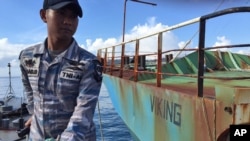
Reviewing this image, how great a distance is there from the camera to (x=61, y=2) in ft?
7.19

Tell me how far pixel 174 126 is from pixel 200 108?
3.27ft

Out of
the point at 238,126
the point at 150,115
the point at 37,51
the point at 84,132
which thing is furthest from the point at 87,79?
the point at 150,115

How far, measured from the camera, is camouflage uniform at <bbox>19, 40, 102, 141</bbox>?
214 cm

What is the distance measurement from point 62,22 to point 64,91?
464mm

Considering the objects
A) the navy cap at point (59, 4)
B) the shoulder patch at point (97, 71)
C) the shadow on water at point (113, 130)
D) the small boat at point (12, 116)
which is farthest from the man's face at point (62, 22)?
the small boat at point (12, 116)

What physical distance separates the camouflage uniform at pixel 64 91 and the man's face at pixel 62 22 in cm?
12

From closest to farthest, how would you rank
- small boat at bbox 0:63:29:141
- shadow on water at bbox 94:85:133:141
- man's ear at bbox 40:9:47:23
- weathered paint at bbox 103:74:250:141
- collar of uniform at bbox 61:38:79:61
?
collar of uniform at bbox 61:38:79:61 → man's ear at bbox 40:9:47:23 → weathered paint at bbox 103:74:250:141 → shadow on water at bbox 94:85:133:141 → small boat at bbox 0:63:29:141

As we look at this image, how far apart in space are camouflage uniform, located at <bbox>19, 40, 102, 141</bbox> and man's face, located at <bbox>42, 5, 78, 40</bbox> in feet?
0.39

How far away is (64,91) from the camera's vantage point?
227 cm

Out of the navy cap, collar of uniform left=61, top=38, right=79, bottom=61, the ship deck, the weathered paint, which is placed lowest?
the weathered paint

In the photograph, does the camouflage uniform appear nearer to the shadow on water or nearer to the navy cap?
the navy cap

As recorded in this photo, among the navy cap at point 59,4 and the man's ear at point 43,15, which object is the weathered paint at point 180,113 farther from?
the man's ear at point 43,15

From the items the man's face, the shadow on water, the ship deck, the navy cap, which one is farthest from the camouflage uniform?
the shadow on water

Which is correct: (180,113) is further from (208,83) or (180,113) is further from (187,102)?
(208,83)
